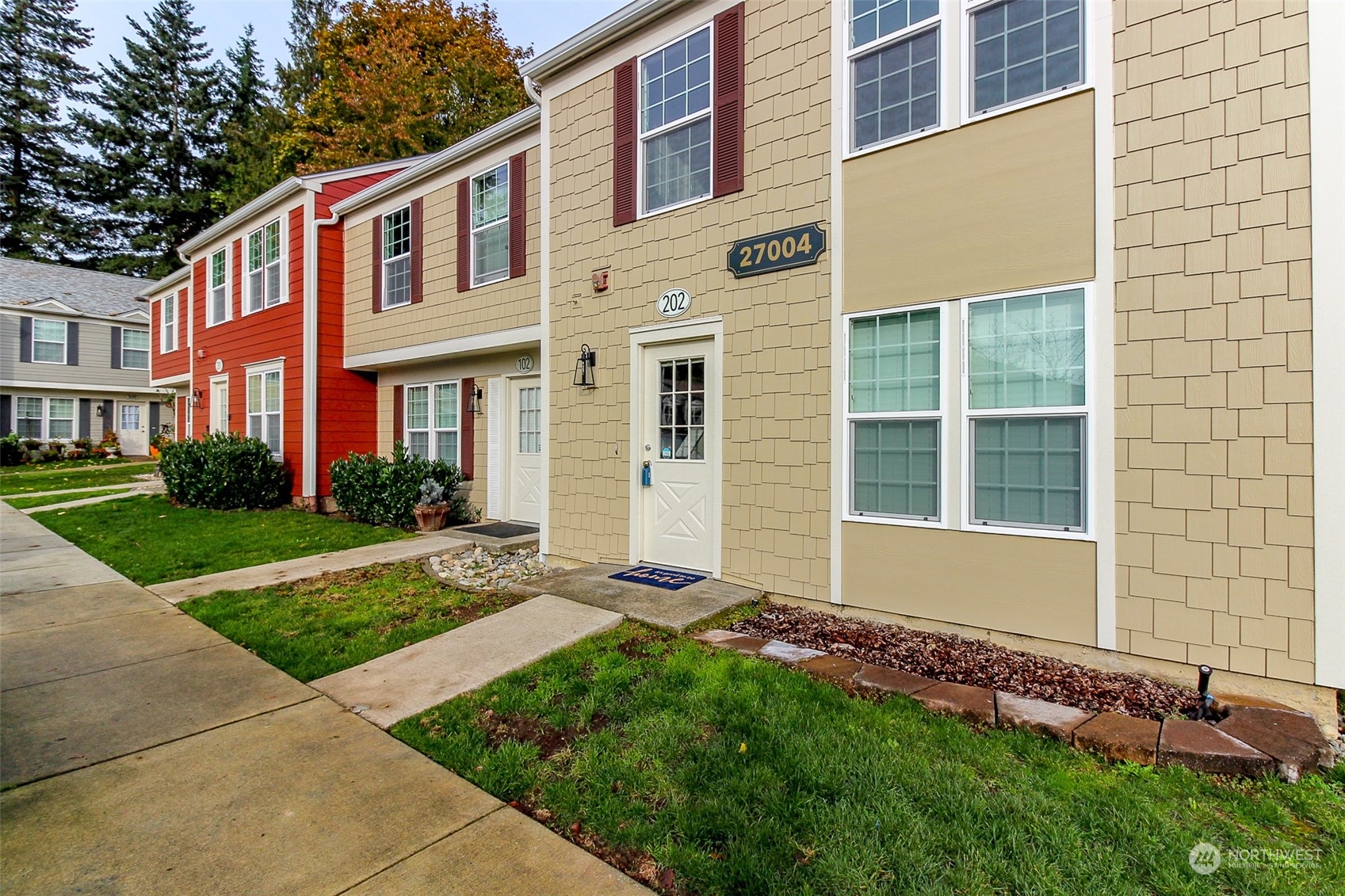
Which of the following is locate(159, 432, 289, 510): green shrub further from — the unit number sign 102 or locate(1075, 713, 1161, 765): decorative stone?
locate(1075, 713, 1161, 765): decorative stone

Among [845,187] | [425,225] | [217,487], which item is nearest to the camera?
[845,187]

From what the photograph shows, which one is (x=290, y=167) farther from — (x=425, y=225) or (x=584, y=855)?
(x=584, y=855)

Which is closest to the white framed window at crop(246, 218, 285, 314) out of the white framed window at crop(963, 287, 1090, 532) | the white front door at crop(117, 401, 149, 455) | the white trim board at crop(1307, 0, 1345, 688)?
the white framed window at crop(963, 287, 1090, 532)

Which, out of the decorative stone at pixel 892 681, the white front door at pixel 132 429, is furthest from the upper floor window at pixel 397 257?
the white front door at pixel 132 429

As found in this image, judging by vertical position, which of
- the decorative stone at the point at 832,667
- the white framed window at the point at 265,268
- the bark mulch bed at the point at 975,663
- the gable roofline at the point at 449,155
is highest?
the gable roofline at the point at 449,155

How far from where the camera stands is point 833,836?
2254 millimetres

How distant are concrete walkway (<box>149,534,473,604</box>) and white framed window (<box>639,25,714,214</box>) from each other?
4792 mm

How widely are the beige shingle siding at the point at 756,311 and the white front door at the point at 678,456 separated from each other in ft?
0.73

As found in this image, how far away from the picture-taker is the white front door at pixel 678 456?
5.71 meters

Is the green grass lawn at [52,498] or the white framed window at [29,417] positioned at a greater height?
the white framed window at [29,417]

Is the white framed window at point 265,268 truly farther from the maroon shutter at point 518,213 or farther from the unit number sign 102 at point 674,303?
the unit number sign 102 at point 674,303

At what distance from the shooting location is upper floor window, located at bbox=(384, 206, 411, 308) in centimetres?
1023

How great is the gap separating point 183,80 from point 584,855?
137 ft

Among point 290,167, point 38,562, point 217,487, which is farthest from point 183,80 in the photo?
point 38,562
